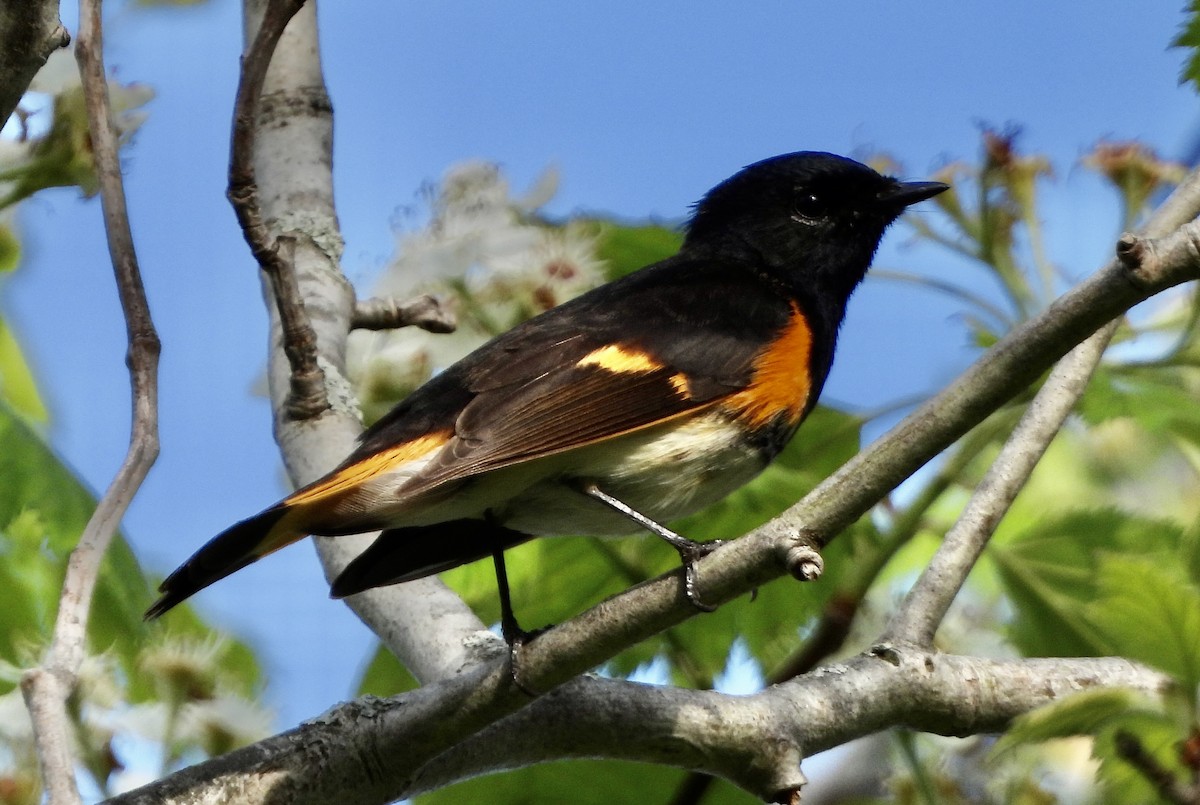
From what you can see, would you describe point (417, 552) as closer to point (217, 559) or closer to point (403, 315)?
point (217, 559)

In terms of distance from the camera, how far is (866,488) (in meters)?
1.71

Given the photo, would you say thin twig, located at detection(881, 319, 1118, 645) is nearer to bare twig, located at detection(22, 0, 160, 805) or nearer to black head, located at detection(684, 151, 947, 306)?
black head, located at detection(684, 151, 947, 306)

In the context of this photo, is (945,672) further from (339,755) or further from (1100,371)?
(339,755)

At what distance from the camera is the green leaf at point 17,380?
2885 millimetres

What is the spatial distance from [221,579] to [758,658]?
1.10 meters

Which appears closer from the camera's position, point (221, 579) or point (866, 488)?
point (866, 488)

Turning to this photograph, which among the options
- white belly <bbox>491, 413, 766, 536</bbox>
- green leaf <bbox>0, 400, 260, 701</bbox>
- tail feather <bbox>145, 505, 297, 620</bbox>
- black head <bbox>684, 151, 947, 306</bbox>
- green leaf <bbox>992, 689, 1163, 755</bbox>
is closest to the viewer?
green leaf <bbox>992, 689, 1163, 755</bbox>

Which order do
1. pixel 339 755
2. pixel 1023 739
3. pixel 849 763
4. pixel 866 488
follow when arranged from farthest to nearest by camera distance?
pixel 849 763 < pixel 339 755 < pixel 866 488 < pixel 1023 739

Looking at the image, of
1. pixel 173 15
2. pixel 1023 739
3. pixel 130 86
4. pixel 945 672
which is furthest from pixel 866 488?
pixel 130 86

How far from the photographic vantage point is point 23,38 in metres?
1.84

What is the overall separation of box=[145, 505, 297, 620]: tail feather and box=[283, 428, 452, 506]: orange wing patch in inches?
2.0

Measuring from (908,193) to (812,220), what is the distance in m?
0.24

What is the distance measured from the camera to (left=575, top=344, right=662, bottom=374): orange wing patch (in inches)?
107

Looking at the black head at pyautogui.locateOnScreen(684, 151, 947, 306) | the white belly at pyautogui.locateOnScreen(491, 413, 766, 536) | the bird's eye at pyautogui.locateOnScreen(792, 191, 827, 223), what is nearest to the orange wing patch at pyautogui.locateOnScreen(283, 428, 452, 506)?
the white belly at pyautogui.locateOnScreen(491, 413, 766, 536)
